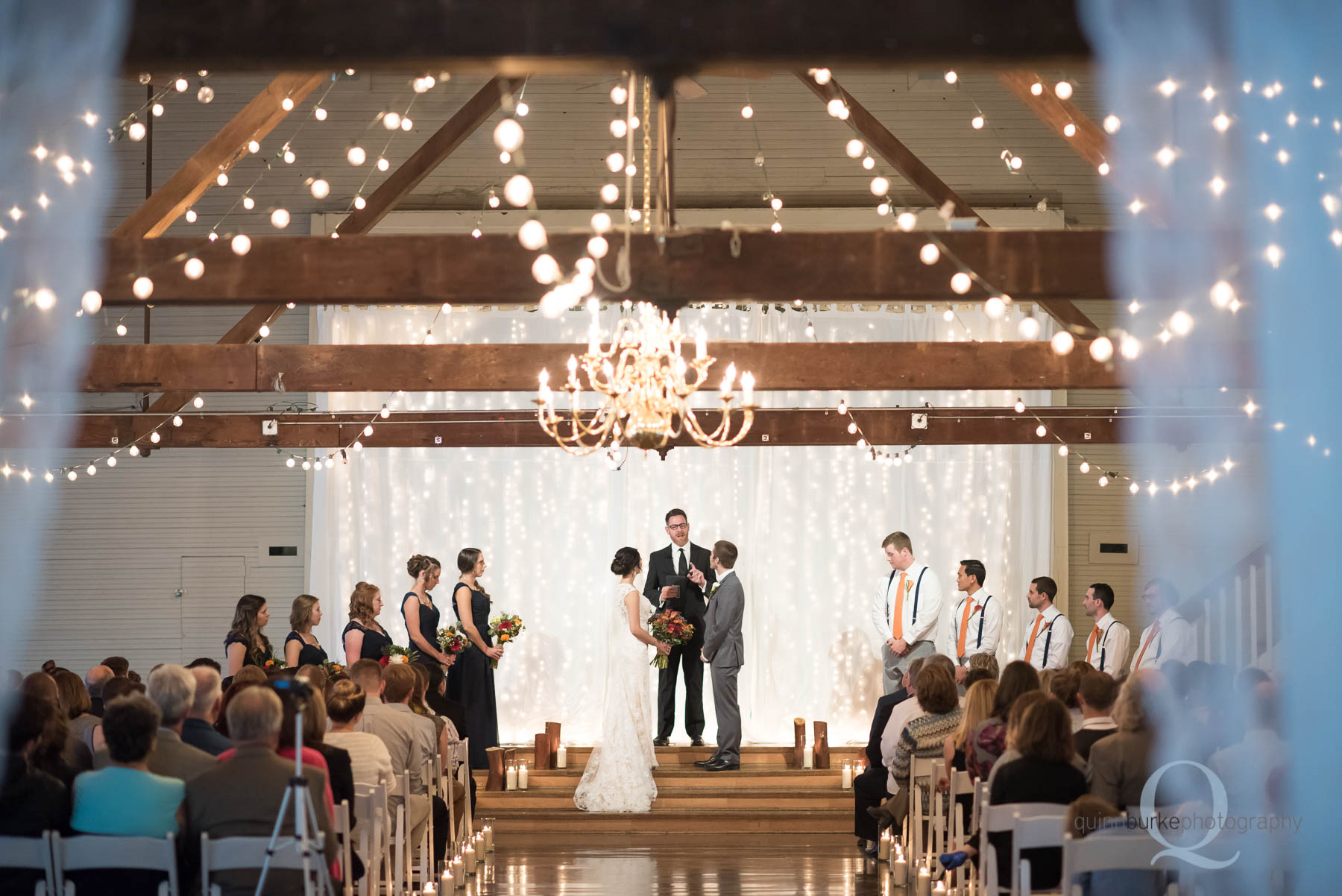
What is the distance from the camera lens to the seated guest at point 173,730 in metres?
4.47

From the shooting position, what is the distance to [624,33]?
392cm

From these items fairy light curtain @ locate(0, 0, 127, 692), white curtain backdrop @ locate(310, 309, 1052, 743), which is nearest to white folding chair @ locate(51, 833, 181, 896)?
fairy light curtain @ locate(0, 0, 127, 692)

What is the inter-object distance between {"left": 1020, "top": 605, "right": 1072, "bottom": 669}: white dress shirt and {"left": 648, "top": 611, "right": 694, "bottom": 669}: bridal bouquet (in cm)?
248

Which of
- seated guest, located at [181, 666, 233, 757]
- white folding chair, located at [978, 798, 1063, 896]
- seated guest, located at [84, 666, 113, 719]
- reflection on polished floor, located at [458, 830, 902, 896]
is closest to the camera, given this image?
white folding chair, located at [978, 798, 1063, 896]

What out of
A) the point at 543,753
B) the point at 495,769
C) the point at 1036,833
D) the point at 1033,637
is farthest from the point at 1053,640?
the point at 1036,833

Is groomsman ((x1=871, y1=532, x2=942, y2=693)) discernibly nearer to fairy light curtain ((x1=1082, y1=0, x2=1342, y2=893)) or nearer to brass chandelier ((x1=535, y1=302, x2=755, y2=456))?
brass chandelier ((x1=535, y1=302, x2=755, y2=456))

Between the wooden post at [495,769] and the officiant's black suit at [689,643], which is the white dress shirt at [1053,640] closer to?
the officiant's black suit at [689,643]

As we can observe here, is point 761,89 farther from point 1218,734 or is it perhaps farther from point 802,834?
point 1218,734

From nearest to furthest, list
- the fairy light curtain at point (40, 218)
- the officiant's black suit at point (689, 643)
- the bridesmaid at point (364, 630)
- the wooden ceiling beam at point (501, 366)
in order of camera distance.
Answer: the fairy light curtain at point (40, 218) → the wooden ceiling beam at point (501, 366) → the bridesmaid at point (364, 630) → the officiant's black suit at point (689, 643)

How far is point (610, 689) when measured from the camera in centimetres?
884

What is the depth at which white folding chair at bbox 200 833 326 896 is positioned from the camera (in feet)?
12.9

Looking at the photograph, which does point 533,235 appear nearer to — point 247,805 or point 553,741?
point 247,805

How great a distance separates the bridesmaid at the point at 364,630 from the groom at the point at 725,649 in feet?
7.52

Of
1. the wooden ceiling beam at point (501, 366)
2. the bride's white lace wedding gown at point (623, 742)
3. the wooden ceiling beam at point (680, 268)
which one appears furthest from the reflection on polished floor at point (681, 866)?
the wooden ceiling beam at point (680, 268)
